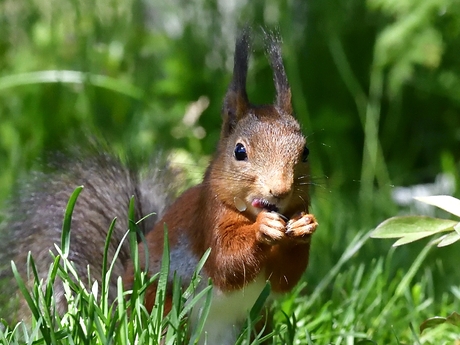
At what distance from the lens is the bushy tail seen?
1756mm

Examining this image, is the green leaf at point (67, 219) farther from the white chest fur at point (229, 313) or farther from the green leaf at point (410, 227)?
the green leaf at point (410, 227)

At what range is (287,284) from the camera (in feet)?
5.02

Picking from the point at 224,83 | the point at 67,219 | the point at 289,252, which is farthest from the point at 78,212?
the point at 224,83

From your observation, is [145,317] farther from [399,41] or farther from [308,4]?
[308,4]

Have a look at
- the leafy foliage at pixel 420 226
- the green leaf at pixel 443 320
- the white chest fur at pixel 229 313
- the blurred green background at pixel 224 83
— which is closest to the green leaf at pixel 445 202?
the leafy foliage at pixel 420 226

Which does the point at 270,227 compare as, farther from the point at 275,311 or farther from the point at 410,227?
the point at 275,311

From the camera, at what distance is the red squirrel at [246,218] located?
4.76 ft

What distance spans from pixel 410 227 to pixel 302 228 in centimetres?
23

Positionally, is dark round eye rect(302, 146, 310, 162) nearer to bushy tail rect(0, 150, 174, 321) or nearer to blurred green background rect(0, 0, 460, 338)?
bushy tail rect(0, 150, 174, 321)

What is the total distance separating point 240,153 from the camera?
1563 millimetres

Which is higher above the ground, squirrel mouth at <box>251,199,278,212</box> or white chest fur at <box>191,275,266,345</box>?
squirrel mouth at <box>251,199,278,212</box>

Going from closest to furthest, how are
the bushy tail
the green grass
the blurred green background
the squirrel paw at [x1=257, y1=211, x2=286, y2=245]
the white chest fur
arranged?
the green grass < the squirrel paw at [x1=257, y1=211, x2=286, y2=245] < the white chest fur < the bushy tail < the blurred green background

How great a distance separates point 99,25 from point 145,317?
2300mm

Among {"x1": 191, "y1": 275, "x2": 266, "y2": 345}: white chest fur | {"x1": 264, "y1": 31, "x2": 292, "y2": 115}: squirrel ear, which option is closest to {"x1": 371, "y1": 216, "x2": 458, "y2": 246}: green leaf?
{"x1": 191, "y1": 275, "x2": 266, "y2": 345}: white chest fur
